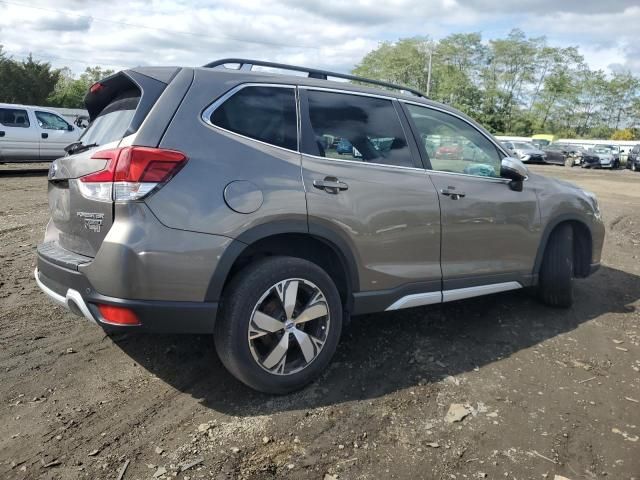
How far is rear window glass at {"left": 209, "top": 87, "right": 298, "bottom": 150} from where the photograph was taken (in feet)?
9.90

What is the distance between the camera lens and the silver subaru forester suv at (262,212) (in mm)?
2729

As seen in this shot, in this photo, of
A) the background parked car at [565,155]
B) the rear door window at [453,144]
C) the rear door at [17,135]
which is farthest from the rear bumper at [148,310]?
the background parked car at [565,155]

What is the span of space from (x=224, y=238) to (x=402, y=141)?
5.15 feet

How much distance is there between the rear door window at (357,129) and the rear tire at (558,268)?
1808mm

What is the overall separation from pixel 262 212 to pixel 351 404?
1.22 metres

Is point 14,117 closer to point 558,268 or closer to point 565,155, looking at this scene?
point 558,268

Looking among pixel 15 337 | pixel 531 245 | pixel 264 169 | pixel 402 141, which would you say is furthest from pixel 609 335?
pixel 15 337

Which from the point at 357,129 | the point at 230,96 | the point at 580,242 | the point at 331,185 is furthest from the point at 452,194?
the point at 580,242

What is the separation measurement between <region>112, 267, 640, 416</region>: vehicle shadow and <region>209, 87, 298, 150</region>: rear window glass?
4.86 ft

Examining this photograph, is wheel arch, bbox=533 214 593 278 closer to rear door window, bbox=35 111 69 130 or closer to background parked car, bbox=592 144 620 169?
rear door window, bbox=35 111 69 130

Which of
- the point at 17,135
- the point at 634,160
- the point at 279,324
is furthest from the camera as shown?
the point at 634,160

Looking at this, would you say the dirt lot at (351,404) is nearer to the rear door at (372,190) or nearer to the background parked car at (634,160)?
the rear door at (372,190)

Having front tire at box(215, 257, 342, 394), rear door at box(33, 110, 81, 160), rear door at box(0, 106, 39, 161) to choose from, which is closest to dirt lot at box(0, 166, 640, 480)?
front tire at box(215, 257, 342, 394)

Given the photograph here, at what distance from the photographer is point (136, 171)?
8.83ft
